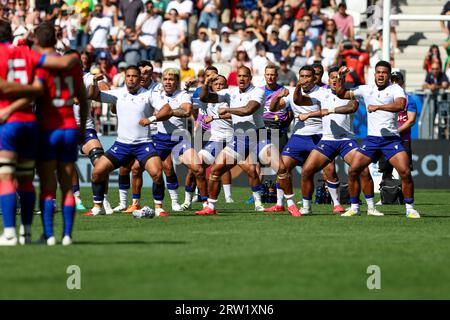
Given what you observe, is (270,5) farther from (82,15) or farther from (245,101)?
(245,101)

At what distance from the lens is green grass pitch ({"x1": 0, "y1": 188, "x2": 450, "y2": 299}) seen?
36.8ft

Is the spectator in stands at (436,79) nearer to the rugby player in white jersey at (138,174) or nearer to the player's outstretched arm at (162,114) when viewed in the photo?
the rugby player in white jersey at (138,174)

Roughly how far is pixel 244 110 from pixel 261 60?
12.0 m

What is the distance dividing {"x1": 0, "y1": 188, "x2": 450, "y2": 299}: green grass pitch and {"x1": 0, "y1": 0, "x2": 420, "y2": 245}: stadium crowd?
1.08 meters

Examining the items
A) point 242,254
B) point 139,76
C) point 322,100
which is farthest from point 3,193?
point 322,100

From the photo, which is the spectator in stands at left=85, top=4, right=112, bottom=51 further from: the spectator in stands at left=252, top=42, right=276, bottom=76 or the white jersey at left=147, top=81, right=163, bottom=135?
the white jersey at left=147, top=81, right=163, bottom=135

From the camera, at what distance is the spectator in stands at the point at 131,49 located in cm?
3369

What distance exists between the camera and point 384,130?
20.1 meters

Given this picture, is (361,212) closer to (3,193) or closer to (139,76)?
(139,76)

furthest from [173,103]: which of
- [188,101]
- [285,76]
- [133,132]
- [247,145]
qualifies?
[285,76]

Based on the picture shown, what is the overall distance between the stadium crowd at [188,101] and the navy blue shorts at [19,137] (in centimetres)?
1
